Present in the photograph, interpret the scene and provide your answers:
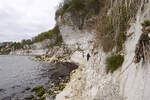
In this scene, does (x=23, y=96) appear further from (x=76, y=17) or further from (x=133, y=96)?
(x=76, y=17)

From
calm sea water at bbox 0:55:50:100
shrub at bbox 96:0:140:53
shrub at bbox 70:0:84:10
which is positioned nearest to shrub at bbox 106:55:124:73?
shrub at bbox 96:0:140:53

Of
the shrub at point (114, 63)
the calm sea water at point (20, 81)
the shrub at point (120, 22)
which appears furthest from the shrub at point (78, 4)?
the shrub at point (114, 63)

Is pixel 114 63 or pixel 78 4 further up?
pixel 78 4

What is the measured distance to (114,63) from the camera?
4.88m

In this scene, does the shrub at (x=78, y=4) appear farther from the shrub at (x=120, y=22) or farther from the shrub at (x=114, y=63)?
the shrub at (x=114, y=63)

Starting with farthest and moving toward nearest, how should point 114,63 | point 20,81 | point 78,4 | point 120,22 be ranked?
point 78,4 → point 20,81 → point 120,22 → point 114,63

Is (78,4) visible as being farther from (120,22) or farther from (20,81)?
(120,22)

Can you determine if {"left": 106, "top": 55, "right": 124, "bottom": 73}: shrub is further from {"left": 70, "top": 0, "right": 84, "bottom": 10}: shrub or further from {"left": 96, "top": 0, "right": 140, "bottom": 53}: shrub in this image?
{"left": 70, "top": 0, "right": 84, "bottom": 10}: shrub

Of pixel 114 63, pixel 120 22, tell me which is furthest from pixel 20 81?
pixel 120 22

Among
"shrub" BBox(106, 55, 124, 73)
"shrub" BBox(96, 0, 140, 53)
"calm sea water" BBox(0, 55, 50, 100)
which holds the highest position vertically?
"shrub" BBox(96, 0, 140, 53)

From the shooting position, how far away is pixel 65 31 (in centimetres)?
3591

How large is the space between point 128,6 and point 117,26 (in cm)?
89

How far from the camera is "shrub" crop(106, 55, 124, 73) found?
4.70 metres

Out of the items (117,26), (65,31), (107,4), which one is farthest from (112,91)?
(65,31)
